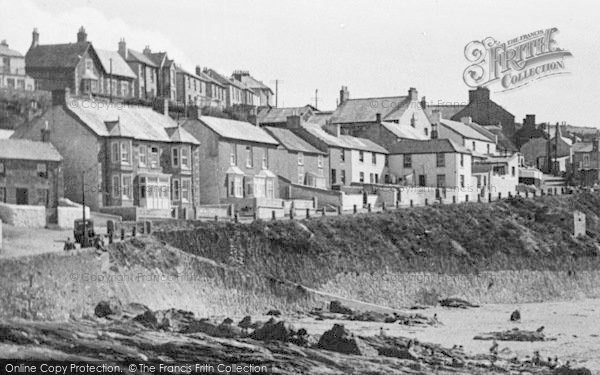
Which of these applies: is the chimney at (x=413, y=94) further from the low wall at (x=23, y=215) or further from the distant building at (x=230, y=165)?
the low wall at (x=23, y=215)

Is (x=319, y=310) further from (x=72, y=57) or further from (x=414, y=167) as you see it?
(x=72, y=57)

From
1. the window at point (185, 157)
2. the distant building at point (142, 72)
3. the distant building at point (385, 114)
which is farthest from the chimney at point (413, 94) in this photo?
the window at point (185, 157)

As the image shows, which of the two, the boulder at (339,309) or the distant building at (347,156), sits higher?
the distant building at (347,156)

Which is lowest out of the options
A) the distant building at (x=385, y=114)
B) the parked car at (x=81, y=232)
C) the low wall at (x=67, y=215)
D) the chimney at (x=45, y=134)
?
the parked car at (x=81, y=232)

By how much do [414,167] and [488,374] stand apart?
49.2 metres

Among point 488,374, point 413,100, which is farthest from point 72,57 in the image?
point 488,374

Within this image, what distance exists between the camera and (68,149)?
186ft

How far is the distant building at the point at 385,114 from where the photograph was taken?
90375 millimetres

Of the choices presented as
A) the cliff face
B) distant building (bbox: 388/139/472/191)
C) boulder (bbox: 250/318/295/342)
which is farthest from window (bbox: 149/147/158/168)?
boulder (bbox: 250/318/295/342)

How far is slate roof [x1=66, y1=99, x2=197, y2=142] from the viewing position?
57109mm

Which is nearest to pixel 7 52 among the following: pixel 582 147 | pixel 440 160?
pixel 440 160

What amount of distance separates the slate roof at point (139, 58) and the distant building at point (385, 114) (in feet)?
55.7

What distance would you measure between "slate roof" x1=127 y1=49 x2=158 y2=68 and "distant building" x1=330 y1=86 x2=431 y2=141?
16978mm

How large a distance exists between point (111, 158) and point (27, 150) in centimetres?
497
